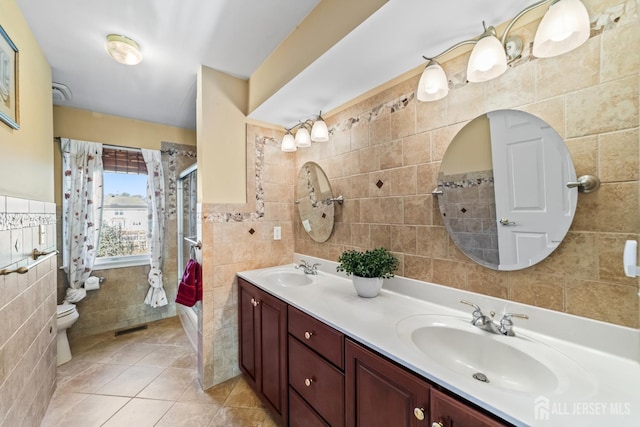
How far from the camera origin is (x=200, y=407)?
5.56 ft

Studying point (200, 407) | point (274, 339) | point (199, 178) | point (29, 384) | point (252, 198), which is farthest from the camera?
point (252, 198)

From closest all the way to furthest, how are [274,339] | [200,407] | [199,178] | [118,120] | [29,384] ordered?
1. [29,384]
2. [274,339]
3. [200,407]
4. [199,178]
5. [118,120]

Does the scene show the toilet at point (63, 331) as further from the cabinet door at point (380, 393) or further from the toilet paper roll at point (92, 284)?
the cabinet door at point (380, 393)

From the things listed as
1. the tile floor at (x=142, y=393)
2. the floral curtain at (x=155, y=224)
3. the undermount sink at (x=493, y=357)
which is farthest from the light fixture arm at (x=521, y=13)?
the floral curtain at (x=155, y=224)

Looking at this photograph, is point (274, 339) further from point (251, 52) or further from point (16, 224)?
point (251, 52)

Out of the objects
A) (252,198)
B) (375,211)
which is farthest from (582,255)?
(252,198)

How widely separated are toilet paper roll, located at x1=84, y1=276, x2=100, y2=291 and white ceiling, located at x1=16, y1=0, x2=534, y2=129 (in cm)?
184

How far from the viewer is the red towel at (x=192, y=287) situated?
73.4 inches

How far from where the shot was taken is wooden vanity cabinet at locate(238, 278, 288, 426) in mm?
1447

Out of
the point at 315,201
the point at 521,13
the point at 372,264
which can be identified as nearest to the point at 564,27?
the point at 521,13

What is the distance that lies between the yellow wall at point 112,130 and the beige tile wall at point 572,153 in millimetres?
2589

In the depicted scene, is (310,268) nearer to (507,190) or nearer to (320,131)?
(320,131)

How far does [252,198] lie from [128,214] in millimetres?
1858

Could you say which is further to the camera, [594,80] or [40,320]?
[40,320]
